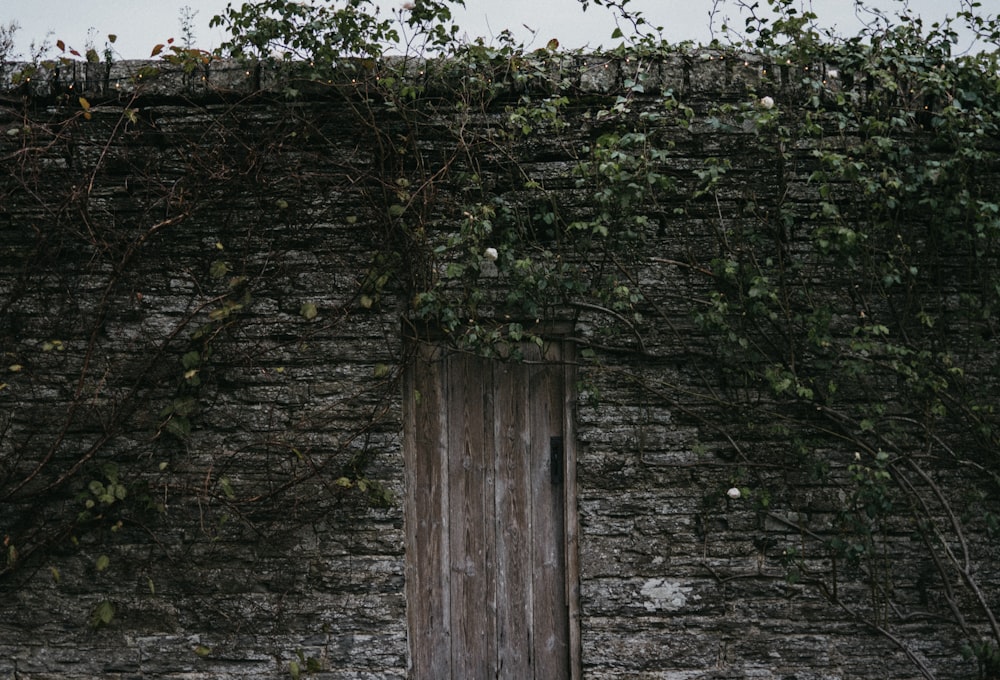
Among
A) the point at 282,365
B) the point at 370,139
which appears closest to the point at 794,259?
the point at 370,139

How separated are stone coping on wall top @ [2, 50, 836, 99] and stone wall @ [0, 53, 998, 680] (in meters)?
0.02

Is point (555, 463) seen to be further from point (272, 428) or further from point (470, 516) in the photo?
point (272, 428)

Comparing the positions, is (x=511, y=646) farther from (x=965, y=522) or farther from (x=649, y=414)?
(x=965, y=522)

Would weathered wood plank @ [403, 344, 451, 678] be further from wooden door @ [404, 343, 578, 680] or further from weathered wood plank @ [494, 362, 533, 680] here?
weathered wood plank @ [494, 362, 533, 680]

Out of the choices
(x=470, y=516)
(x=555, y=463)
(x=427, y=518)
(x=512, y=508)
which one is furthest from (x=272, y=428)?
(x=555, y=463)

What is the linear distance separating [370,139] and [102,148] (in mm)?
1265

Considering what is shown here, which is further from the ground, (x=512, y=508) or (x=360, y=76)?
(x=360, y=76)

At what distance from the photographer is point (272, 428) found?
3939 millimetres

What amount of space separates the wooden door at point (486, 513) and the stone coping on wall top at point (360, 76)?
4.28 feet

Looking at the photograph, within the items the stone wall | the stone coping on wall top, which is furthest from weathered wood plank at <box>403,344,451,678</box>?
the stone coping on wall top

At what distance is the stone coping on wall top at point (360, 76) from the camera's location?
395 centimetres

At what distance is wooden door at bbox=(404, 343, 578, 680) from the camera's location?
13.3ft

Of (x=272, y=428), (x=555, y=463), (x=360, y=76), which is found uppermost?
(x=360, y=76)

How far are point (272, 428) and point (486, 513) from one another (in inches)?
42.8
